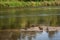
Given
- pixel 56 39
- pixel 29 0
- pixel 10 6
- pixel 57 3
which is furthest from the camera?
pixel 29 0

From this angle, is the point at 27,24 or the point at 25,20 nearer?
the point at 27,24

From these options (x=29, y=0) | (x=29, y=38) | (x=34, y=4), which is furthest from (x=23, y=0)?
(x=29, y=38)

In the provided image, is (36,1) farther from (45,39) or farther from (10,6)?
(45,39)

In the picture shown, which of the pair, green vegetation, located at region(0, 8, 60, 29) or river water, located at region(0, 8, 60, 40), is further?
green vegetation, located at region(0, 8, 60, 29)

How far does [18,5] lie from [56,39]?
1160 inches

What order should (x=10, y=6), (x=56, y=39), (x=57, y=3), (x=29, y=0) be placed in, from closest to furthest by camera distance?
(x=56, y=39) < (x=10, y=6) < (x=57, y=3) < (x=29, y=0)

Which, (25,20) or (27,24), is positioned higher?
(27,24)

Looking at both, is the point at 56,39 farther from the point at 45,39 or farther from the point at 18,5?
the point at 18,5

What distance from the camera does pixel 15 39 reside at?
994cm

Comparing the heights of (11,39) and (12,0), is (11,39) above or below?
above

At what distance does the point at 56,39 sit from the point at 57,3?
3285 cm

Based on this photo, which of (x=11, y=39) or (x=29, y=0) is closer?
(x=11, y=39)

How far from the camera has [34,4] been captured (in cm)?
4016

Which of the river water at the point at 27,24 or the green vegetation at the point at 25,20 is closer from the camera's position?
the river water at the point at 27,24
